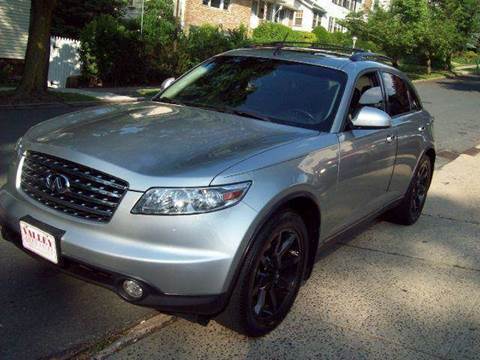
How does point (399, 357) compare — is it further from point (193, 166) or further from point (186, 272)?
point (193, 166)

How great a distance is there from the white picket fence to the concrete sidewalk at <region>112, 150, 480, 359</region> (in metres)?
14.4

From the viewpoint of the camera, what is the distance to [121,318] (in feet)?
11.3

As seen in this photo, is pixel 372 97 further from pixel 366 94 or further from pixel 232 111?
pixel 232 111

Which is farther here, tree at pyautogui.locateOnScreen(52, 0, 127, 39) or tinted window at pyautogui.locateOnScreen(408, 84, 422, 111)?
tree at pyautogui.locateOnScreen(52, 0, 127, 39)

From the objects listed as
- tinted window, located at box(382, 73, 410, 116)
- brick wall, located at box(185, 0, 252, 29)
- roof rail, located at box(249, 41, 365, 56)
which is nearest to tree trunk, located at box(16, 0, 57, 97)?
roof rail, located at box(249, 41, 365, 56)

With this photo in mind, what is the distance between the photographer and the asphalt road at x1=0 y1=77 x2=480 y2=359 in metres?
A: 3.18

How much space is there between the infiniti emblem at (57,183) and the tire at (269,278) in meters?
1.05

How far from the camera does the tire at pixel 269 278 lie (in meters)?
2.99

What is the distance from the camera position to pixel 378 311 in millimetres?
3824

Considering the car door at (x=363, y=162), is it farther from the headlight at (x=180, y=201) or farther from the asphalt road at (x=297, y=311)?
the headlight at (x=180, y=201)

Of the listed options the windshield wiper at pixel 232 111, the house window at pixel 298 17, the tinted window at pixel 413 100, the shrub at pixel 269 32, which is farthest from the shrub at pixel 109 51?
the house window at pixel 298 17

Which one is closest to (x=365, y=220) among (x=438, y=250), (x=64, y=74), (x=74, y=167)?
(x=438, y=250)

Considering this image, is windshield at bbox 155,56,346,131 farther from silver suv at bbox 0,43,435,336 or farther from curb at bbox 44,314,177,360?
curb at bbox 44,314,177,360

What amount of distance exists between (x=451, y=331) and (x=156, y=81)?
1722cm
